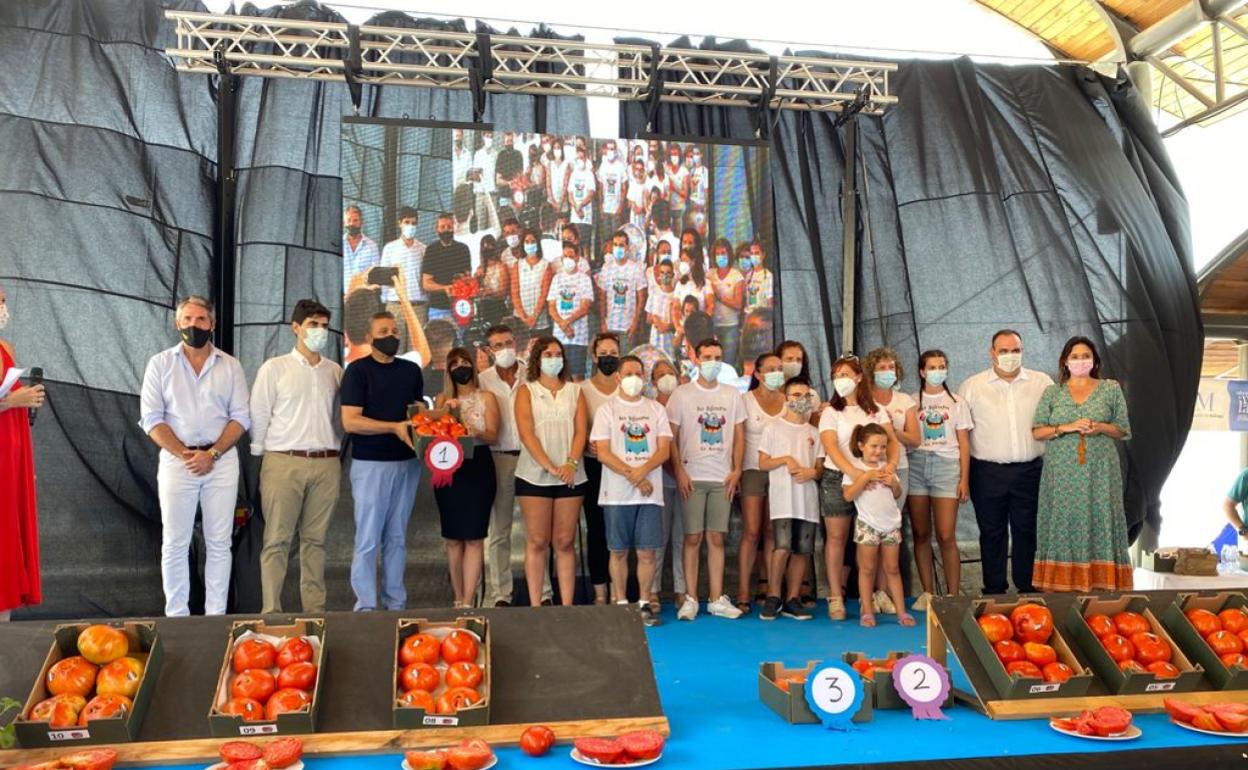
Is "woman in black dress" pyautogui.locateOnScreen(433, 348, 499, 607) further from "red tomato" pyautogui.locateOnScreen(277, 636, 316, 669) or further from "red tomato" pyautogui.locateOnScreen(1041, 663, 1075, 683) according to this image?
"red tomato" pyautogui.locateOnScreen(1041, 663, 1075, 683)

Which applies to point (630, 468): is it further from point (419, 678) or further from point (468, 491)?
point (419, 678)

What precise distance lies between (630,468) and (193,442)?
187 centimetres

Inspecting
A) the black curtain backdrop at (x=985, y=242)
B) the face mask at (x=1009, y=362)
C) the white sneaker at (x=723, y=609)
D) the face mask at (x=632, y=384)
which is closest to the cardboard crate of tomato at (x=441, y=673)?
the face mask at (x=632, y=384)

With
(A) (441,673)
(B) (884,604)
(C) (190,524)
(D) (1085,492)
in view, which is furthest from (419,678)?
(D) (1085,492)

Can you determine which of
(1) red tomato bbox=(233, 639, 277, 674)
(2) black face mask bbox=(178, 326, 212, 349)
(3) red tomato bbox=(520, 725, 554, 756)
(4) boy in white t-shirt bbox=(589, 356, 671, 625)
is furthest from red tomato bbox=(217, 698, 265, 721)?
(4) boy in white t-shirt bbox=(589, 356, 671, 625)

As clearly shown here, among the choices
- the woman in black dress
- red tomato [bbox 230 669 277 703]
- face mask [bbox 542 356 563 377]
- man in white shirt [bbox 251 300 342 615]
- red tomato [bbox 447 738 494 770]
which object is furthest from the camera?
face mask [bbox 542 356 563 377]

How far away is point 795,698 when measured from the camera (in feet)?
9.25

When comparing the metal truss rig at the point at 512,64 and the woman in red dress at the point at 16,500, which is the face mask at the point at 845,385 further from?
the woman in red dress at the point at 16,500

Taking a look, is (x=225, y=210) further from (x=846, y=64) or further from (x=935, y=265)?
(x=935, y=265)

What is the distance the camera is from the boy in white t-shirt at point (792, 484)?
4773 mm

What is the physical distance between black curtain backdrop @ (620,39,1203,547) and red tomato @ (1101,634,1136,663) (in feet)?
10.2

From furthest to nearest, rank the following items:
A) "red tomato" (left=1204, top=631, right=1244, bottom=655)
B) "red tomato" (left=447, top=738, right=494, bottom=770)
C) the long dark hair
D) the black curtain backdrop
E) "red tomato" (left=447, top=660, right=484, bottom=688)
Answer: the black curtain backdrop, the long dark hair, "red tomato" (left=1204, top=631, right=1244, bottom=655), "red tomato" (left=447, top=660, right=484, bottom=688), "red tomato" (left=447, top=738, right=494, bottom=770)

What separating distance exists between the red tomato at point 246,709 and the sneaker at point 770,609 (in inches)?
111

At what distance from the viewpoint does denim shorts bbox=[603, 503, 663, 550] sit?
178 inches
